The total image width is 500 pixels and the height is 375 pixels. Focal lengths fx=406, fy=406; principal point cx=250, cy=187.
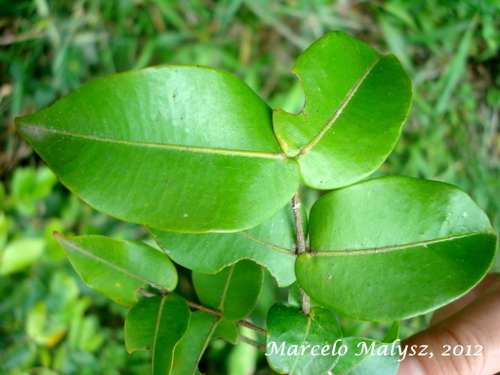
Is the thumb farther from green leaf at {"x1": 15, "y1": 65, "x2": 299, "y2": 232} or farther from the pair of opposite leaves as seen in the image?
green leaf at {"x1": 15, "y1": 65, "x2": 299, "y2": 232}

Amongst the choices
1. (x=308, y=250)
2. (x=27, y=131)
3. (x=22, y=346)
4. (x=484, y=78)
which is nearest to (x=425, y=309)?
(x=308, y=250)

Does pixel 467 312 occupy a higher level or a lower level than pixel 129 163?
lower

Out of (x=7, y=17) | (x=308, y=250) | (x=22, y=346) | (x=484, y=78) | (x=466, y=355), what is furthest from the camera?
(x=484, y=78)

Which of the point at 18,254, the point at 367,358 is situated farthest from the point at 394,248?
the point at 18,254

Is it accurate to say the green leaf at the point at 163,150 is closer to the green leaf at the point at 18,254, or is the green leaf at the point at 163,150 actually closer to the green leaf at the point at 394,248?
the green leaf at the point at 394,248

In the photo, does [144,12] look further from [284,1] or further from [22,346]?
[22,346]

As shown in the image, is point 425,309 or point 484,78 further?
point 484,78

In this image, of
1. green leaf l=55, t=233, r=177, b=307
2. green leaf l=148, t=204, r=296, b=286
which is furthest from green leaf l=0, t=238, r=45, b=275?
green leaf l=148, t=204, r=296, b=286
